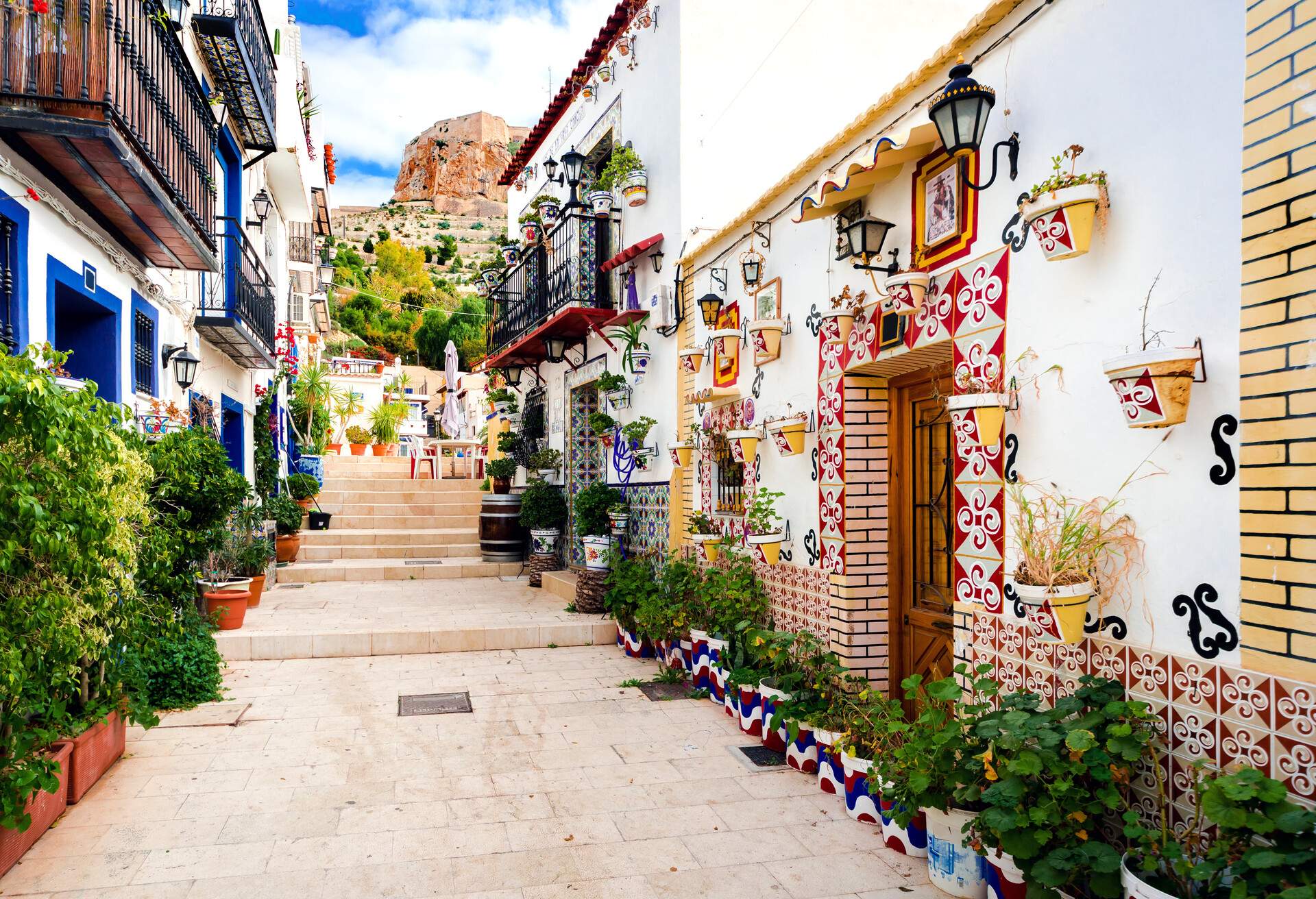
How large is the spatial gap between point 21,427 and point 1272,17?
15.2 feet

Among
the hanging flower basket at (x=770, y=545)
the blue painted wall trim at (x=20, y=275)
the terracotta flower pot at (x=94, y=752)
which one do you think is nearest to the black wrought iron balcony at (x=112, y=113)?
the blue painted wall trim at (x=20, y=275)

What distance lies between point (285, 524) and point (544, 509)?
401 cm

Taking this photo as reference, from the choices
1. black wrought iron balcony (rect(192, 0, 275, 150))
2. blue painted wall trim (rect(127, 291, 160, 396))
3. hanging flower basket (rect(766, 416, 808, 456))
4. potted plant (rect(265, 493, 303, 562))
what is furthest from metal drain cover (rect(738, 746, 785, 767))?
potted plant (rect(265, 493, 303, 562))

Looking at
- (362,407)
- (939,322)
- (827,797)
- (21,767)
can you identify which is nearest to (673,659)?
(827,797)

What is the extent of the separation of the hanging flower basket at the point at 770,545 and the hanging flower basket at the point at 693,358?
76.2 inches

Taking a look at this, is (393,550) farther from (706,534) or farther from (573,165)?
(706,534)

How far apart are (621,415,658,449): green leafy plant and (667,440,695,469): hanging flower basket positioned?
897 mm

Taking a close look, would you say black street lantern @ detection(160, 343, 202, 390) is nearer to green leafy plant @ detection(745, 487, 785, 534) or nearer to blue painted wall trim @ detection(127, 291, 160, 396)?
blue painted wall trim @ detection(127, 291, 160, 396)

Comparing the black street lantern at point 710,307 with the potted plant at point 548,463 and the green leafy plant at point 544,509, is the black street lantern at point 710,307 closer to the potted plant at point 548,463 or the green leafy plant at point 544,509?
the green leafy plant at point 544,509

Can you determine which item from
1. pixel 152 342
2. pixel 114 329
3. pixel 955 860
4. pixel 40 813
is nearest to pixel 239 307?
pixel 152 342

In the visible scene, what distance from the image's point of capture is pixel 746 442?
21.7 ft

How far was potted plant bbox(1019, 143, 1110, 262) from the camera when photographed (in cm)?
323

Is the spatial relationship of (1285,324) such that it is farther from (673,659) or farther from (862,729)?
(673,659)

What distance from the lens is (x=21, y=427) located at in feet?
10.8
